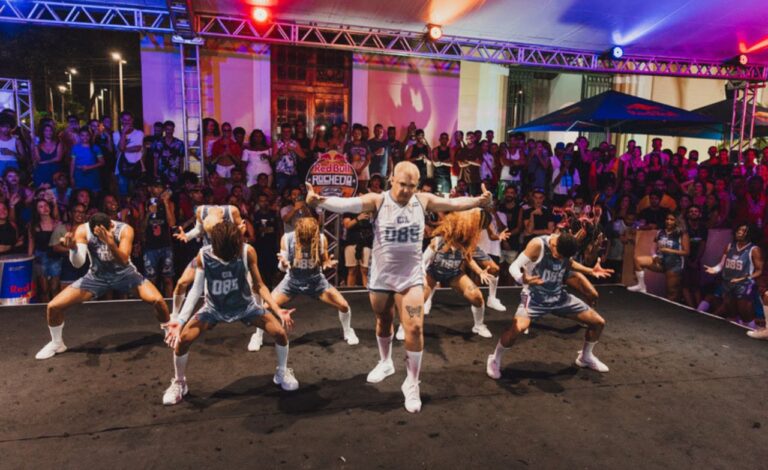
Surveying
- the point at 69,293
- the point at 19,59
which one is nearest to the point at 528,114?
the point at 69,293

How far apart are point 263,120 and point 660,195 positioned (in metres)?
8.78

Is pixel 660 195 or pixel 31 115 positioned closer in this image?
pixel 660 195

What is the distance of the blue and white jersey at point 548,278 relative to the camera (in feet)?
16.6

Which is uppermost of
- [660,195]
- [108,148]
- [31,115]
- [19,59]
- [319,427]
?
[19,59]

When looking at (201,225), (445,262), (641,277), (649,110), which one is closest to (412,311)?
(445,262)

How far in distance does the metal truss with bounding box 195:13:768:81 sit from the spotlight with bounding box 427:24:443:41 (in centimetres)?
15

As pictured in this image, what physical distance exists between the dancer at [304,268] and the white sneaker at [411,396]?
4.97 ft

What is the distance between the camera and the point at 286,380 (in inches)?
185

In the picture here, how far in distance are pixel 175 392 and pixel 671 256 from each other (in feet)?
26.1

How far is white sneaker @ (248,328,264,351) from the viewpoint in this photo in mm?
5629

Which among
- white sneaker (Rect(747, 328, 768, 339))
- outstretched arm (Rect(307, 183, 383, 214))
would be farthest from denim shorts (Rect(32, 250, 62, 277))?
white sneaker (Rect(747, 328, 768, 339))

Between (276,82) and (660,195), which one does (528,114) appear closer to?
(660,195)

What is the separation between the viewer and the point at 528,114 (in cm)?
1552

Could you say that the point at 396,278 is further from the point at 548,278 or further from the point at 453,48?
the point at 453,48
